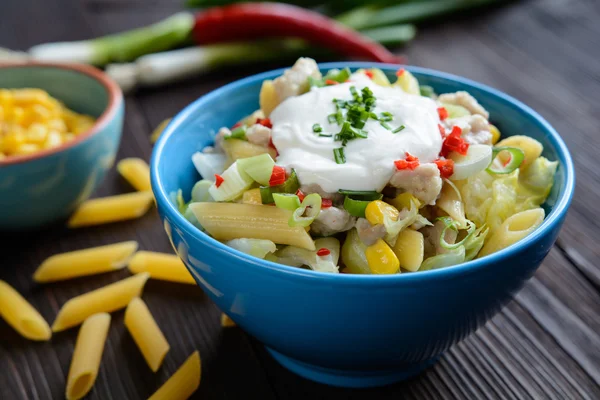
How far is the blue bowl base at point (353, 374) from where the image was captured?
1.74m

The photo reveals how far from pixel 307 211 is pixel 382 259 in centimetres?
22

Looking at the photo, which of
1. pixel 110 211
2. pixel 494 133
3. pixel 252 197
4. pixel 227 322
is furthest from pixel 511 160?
pixel 110 211

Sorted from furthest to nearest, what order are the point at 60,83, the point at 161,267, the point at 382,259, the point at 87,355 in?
the point at 60,83, the point at 161,267, the point at 87,355, the point at 382,259

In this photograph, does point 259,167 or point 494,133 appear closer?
point 259,167

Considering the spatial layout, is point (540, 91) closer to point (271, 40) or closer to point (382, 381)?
point (271, 40)

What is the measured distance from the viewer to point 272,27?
361cm

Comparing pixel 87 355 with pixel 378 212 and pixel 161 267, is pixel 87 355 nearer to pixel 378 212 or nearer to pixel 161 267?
pixel 161 267

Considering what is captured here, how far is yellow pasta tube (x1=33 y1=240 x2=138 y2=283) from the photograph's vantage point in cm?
220

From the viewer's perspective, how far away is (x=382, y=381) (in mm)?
1777

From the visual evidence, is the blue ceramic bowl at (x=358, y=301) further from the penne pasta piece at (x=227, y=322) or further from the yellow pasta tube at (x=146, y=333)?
the yellow pasta tube at (x=146, y=333)

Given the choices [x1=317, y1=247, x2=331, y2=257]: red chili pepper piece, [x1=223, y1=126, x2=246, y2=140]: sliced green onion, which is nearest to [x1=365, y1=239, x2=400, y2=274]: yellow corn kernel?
[x1=317, y1=247, x2=331, y2=257]: red chili pepper piece

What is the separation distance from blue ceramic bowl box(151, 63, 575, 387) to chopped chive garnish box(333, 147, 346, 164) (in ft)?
1.24

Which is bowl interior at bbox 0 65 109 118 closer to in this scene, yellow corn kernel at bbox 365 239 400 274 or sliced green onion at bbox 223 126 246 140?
sliced green onion at bbox 223 126 246 140

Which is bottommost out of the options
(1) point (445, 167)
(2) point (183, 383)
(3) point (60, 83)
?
(2) point (183, 383)
